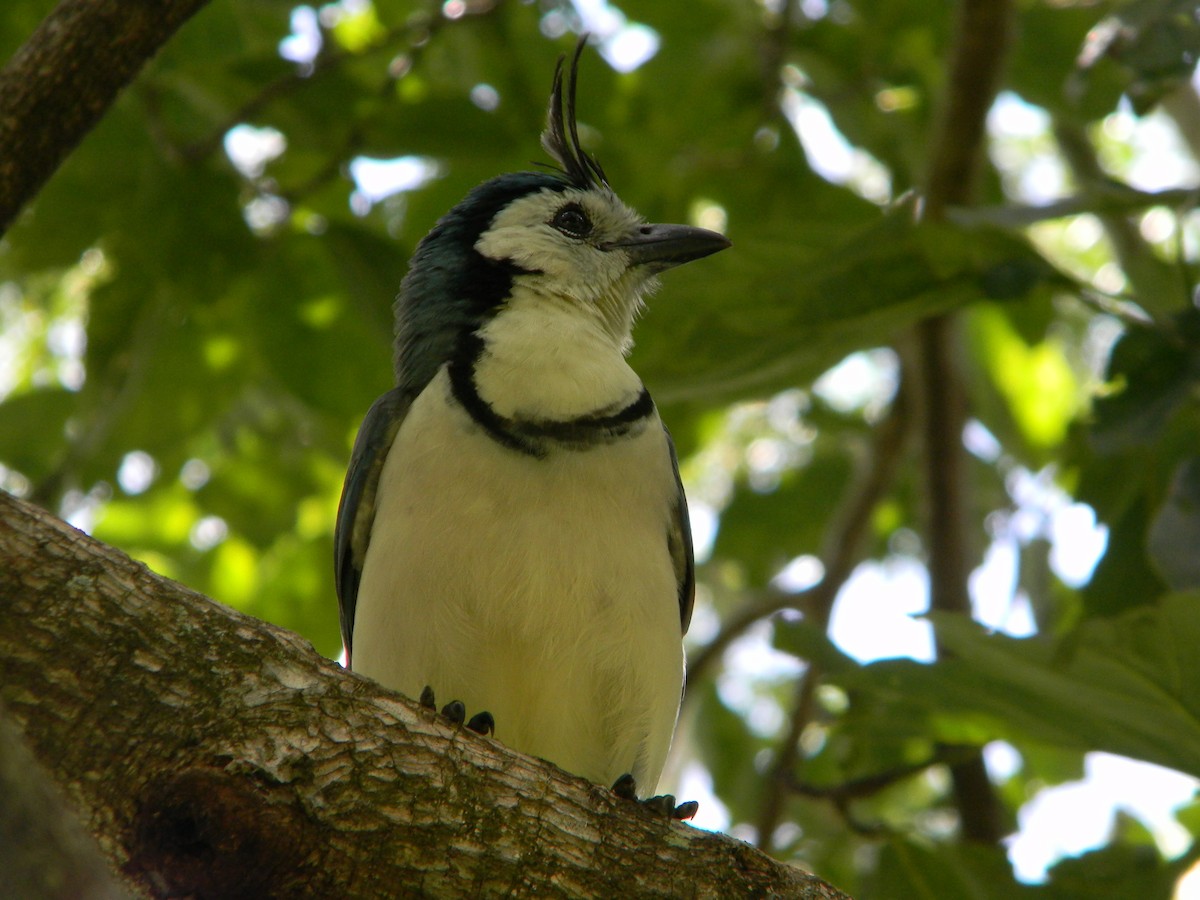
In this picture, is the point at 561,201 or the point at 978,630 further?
the point at 561,201

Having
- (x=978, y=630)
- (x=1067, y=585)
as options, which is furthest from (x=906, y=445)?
(x=978, y=630)

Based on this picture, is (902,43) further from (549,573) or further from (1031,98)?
(549,573)

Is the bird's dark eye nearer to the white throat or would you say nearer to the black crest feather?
the black crest feather

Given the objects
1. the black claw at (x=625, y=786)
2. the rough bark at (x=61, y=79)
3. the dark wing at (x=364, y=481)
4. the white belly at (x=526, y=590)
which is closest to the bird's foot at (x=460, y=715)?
the white belly at (x=526, y=590)

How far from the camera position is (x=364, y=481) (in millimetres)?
5016

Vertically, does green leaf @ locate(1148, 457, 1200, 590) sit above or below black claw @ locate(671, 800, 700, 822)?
above

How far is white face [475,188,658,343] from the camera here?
5.62 meters

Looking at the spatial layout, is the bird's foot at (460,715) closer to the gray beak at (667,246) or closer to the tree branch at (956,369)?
the gray beak at (667,246)

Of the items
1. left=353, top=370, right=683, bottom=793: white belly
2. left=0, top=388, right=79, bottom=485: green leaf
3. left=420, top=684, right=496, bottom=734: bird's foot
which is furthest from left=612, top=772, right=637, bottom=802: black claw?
left=0, top=388, right=79, bottom=485: green leaf

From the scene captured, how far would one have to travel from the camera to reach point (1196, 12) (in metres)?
4.60

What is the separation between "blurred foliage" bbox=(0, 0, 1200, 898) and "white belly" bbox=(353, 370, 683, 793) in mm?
562

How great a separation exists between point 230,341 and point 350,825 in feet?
11.8

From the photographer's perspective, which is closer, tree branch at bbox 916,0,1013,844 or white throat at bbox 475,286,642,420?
white throat at bbox 475,286,642,420

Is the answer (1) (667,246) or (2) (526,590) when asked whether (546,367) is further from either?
(1) (667,246)
